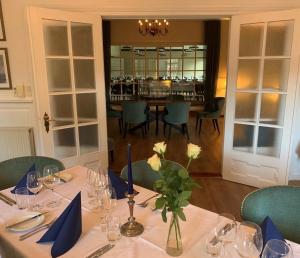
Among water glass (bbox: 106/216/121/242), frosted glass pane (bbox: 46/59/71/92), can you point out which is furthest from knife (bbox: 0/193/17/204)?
frosted glass pane (bbox: 46/59/71/92)

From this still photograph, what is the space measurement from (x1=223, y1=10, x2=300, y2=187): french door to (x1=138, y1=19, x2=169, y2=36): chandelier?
3.99m

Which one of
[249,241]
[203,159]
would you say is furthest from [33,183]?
[203,159]

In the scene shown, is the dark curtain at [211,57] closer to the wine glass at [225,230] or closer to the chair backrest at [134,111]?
the chair backrest at [134,111]

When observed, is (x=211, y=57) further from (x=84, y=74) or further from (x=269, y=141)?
(x=84, y=74)

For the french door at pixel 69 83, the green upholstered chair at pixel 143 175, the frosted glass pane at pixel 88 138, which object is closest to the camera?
the green upholstered chair at pixel 143 175

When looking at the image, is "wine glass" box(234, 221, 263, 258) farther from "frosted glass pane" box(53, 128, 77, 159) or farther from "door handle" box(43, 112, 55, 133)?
"frosted glass pane" box(53, 128, 77, 159)

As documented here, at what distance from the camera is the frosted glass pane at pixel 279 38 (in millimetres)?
2893

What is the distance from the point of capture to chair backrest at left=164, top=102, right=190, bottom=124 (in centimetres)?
540

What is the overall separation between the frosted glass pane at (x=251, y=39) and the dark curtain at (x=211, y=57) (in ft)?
15.2

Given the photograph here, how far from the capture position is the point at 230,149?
344 cm

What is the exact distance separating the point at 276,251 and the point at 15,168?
1.82 meters

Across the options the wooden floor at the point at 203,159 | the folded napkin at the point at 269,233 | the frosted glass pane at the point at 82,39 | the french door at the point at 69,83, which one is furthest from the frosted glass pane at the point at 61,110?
the folded napkin at the point at 269,233

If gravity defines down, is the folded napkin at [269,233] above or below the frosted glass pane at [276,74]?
below

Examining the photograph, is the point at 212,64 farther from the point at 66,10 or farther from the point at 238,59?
the point at 66,10
